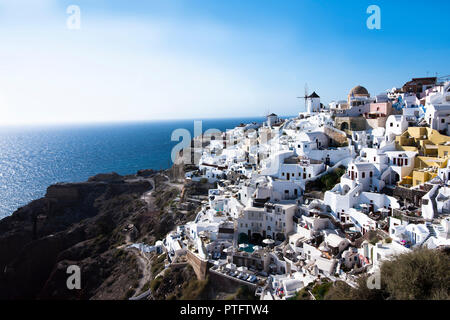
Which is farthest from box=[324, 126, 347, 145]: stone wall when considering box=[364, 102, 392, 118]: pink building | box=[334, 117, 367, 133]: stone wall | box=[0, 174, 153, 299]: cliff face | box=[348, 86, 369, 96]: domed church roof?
box=[0, 174, 153, 299]: cliff face

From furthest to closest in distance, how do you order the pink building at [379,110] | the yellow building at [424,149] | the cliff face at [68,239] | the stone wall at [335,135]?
the pink building at [379,110] < the stone wall at [335,135] < the cliff face at [68,239] < the yellow building at [424,149]

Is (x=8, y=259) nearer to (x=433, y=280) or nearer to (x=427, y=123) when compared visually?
(x=433, y=280)

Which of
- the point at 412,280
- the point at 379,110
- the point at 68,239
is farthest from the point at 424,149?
the point at 68,239

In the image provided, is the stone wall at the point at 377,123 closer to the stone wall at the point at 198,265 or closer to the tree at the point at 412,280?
the tree at the point at 412,280

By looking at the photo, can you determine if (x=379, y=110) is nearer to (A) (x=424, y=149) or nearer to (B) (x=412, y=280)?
(A) (x=424, y=149)

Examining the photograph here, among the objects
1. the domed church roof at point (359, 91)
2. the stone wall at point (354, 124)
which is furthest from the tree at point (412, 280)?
the domed church roof at point (359, 91)
